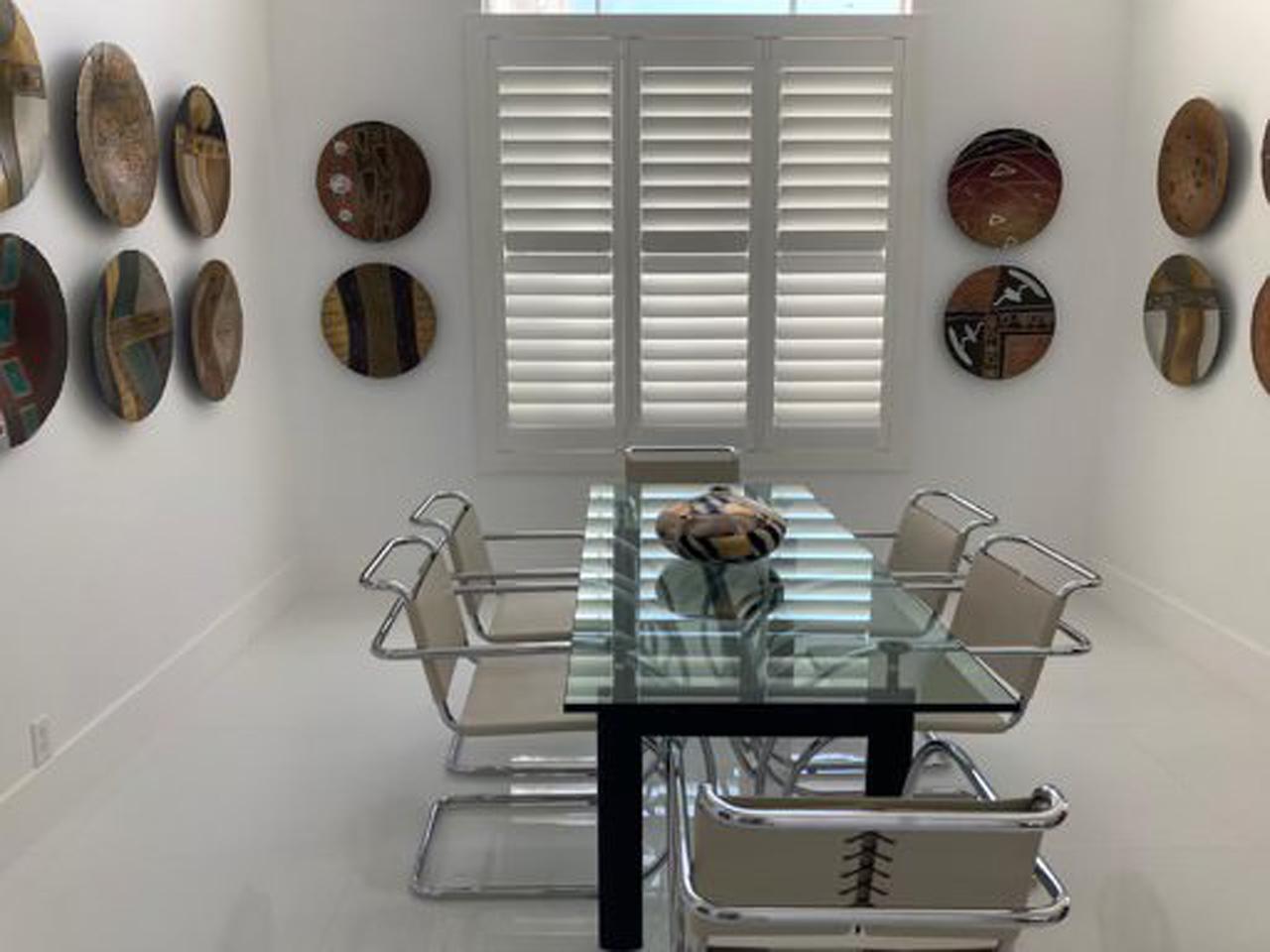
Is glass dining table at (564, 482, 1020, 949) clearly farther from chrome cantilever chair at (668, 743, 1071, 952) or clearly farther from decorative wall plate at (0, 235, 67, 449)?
decorative wall plate at (0, 235, 67, 449)

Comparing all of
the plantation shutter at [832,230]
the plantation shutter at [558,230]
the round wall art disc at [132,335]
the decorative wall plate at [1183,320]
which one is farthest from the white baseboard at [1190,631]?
the round wall art disc at [132,335]

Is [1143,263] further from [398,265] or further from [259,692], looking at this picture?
[259,692]

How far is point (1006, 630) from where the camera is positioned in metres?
2.45

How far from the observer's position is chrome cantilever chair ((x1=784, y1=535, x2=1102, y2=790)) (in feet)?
7.48

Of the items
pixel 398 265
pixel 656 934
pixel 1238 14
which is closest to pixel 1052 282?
pixel 1238 14

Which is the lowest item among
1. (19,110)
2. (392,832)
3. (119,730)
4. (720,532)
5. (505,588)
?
(392,832)

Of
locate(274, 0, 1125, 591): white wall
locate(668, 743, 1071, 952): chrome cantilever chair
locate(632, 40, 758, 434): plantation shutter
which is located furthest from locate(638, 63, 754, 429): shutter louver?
locate(668, 743, 1071, 952): chrome cantilever chair

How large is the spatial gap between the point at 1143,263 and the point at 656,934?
3292 millimetres

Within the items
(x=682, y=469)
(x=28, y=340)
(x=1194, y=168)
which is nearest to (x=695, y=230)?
(x=682, y=469)

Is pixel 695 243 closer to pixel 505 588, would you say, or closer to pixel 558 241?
pixel 558 241

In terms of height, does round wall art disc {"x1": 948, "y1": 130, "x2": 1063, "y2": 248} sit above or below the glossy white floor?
above

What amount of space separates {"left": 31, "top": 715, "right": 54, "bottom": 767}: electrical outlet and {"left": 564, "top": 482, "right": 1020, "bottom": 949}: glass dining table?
1.39m

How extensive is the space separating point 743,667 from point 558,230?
111 inches

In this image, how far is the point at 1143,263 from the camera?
14.1 feet
